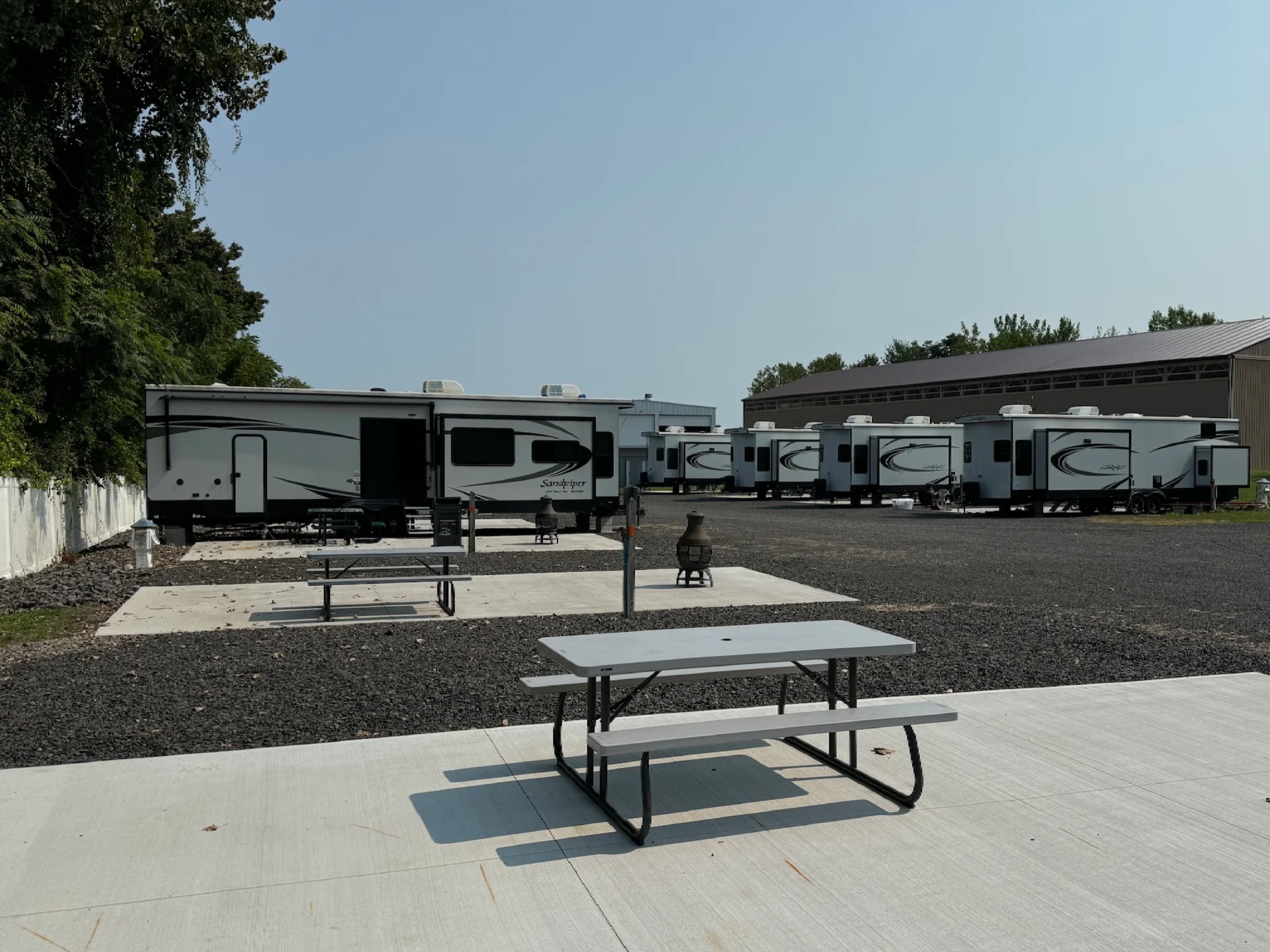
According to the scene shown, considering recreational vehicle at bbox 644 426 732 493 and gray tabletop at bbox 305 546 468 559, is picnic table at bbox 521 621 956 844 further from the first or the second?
recreational vehicle at bbox 644 426 732 493

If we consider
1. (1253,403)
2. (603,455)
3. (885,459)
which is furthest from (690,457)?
(1253,403)

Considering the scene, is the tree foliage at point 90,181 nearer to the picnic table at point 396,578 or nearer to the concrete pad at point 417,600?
the concrete pad at point 417,600

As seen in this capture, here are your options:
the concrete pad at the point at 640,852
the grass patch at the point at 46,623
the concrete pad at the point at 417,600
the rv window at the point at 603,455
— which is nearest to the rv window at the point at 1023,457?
the rv window at the point at 603,455

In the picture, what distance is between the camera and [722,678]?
17.4 feet

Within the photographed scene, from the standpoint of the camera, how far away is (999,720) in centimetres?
587

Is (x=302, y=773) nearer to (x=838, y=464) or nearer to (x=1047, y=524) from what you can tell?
A: (x=1047, y=524)

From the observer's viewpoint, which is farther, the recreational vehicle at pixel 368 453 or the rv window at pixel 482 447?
the rv window at pixel 482 447

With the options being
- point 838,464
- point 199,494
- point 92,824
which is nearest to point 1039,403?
point 838,464

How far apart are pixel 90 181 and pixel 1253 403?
133 ft

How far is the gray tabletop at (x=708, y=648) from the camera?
441cm

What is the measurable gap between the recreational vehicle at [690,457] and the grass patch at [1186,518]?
16.2 m

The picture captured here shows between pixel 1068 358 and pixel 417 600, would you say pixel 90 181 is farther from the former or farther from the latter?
pixel 1068 358

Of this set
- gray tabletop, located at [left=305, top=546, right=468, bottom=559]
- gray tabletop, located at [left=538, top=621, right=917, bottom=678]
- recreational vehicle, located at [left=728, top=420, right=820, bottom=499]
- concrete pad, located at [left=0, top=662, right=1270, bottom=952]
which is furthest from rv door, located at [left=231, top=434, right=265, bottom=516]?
recreational vehicle, located at [left=728, top=420, right=820, bottom=499]

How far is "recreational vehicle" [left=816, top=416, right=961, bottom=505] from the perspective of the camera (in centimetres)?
3350
